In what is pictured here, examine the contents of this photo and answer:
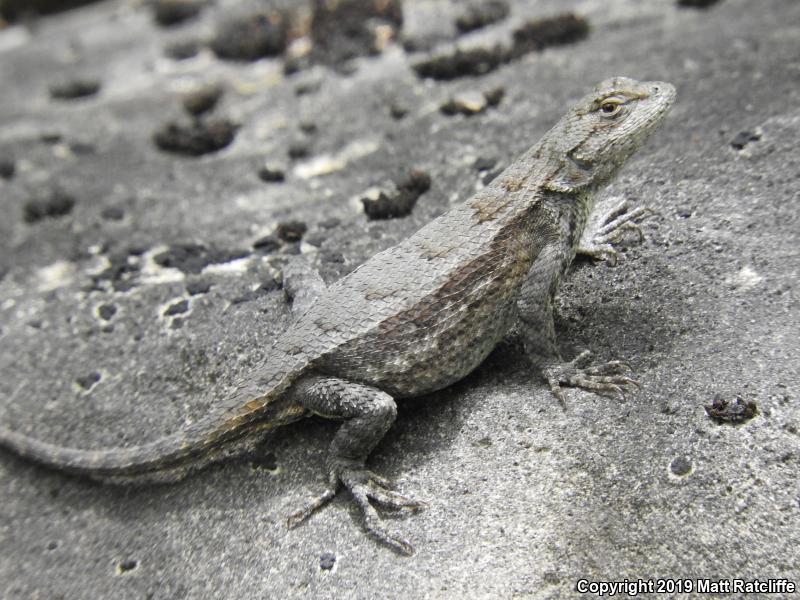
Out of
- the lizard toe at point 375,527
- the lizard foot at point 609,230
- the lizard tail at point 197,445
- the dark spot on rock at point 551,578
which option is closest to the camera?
the dark spot on rock at point 551,578

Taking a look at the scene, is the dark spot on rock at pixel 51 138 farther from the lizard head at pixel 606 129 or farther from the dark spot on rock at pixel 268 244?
the lizard head at pixel 606 129

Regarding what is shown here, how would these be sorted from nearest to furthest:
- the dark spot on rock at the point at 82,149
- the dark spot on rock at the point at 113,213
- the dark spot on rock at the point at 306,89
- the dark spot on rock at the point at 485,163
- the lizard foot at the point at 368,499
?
the lizard foot at the point at 368,499, the dark spot on rock at the point at 485,163, the dark spot on rock at the point at 113,213, the dark spot on rock at the point at 82,149, the dark spot on rock at the point at 306,89

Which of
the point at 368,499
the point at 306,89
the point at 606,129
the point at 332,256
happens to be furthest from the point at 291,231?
the point at 306,89

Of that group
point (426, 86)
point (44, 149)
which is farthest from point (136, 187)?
Answer: point (426, 86)

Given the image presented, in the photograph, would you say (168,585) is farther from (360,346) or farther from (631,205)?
(631,205)

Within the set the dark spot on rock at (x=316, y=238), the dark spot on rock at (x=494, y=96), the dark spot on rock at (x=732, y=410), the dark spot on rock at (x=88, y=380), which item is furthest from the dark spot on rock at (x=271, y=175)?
the dark spot on rock at (x=732, y=410)

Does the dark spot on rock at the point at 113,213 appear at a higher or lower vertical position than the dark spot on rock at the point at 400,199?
lower
